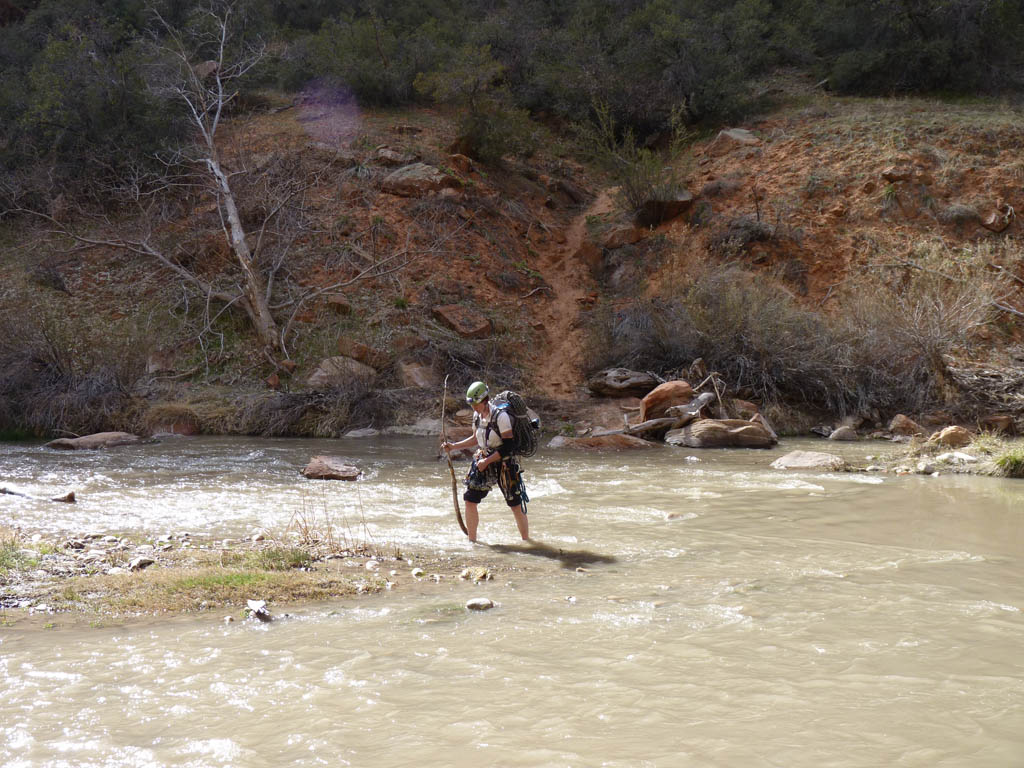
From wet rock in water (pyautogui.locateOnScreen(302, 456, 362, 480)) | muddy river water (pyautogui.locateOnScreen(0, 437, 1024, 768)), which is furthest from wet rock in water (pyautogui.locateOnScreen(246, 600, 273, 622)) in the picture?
wet rock in water (pyautogui.locateOnScreen(302, 456, 362, 480))

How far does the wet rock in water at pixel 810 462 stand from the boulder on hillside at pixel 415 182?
14.8 m

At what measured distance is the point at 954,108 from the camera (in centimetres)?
2514

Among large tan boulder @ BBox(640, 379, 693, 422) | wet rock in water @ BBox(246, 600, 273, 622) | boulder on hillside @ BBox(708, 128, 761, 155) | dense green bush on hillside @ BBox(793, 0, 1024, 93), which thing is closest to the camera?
wet rock in water @ BBox(246, 600, 273, 622)

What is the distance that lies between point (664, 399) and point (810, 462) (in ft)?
13.4

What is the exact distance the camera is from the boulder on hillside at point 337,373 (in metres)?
16.9

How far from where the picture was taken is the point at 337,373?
1712cm

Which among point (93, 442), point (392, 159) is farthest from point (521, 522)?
point (392, 159)

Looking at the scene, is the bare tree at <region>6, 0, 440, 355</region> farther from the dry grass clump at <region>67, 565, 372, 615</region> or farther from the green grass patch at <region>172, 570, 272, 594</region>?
the green grass patch at <region>172, 570, 272, 594</region>

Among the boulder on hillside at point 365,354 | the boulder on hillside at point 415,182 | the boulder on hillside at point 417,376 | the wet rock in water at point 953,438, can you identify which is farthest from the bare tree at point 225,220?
the wet rock in water at point 953,438

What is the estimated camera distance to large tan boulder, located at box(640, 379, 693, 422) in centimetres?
1533

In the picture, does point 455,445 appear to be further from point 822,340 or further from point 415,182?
point 415,182

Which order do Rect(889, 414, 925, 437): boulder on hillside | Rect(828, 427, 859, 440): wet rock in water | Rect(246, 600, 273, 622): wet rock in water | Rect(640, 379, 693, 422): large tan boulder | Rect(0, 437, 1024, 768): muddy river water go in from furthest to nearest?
1. Rect(640, 379, 693, 422): large tan boulder
2. Rect(828, 427, 859, 440): wet rock in water
3. Rect(889, 414, 925, 437): boulder on hillside
4. Rect(246, 600, 273, 622): wet rock in water
5. Rect(0, 437, 1024, 768): muddy river water

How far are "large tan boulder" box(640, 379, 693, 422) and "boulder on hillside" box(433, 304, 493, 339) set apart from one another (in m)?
5.64

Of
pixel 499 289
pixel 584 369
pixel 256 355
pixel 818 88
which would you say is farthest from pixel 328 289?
pixel 818 88
